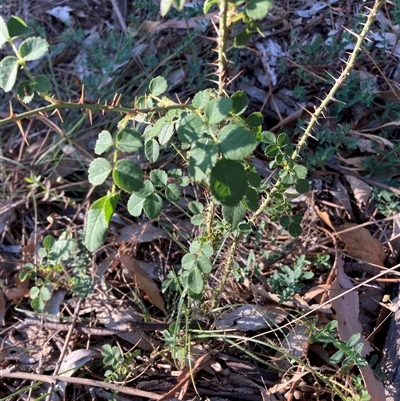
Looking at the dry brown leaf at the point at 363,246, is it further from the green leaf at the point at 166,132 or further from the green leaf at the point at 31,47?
the green leaf at the point at 31,47

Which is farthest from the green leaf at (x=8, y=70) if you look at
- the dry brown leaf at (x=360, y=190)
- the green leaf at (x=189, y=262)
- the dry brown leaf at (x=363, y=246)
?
the dry brown leaf at (x=360, y=190)

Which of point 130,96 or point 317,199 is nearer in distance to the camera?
point 317,199

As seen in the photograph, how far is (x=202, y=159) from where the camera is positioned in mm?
872

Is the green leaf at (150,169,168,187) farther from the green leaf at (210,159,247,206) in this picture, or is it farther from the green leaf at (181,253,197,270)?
the green leaf at (210,159,247,206)

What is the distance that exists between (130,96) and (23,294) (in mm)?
1147

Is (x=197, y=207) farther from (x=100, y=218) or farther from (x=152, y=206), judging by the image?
(x=100, y=218)

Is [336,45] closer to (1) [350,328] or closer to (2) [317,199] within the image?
(2) [317,199]

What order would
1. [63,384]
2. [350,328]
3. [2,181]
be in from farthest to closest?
1. [2,181]
2. [63,384]
3. [350,328]

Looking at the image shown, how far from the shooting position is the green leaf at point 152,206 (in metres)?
1.16

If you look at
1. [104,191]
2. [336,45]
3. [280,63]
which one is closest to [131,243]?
[104,191]

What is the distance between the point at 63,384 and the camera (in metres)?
1.71

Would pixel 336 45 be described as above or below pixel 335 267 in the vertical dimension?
above

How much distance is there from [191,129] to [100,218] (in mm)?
253

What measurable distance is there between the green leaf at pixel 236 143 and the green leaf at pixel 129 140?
169mm
